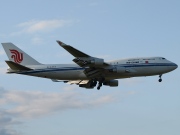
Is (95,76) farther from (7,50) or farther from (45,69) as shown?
(7,50)

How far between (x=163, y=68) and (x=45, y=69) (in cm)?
1989

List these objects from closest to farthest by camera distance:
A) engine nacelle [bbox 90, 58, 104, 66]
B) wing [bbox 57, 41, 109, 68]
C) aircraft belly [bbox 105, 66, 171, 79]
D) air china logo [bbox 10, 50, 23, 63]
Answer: wing [bbox 57, 41, 109, 68], engine nacelle [bbox 90, 58, 104, 66], aircraft belly [bbox 105, 66, 171, 79], air china logo [bbox 10, 50, 23, 63]

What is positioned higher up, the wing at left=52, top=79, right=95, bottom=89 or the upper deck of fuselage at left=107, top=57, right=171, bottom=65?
the upper deck of fuselage at left=107, top=57, right=171, bottom=65

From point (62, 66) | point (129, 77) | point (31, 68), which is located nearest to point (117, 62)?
point (129, 77)

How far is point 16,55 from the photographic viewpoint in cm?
8844

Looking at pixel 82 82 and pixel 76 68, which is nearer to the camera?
pixel 76 68

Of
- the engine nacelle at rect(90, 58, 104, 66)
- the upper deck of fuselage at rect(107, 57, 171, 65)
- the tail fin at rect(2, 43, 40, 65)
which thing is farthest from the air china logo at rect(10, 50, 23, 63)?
the upper deck of fuselage at rect(107, 57, 171, 65)

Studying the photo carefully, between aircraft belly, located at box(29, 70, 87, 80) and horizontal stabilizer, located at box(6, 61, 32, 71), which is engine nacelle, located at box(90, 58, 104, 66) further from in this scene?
horizontal stabilizer, located at box(6, 61, 32, 71)

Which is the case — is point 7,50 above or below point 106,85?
above

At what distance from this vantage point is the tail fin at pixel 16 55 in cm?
8719

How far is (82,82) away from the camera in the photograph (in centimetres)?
9188

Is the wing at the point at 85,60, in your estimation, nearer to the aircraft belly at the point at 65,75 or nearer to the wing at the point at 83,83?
the aircraft belly at the point at 65,75

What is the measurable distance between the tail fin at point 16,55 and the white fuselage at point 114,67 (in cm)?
259

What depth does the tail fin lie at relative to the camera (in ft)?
286
